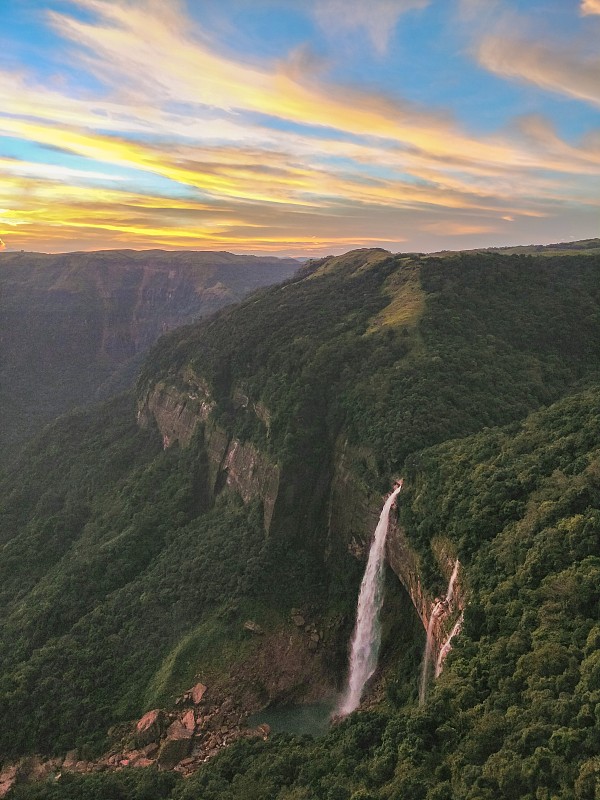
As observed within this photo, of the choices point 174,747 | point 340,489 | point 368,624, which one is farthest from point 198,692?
point 340,489

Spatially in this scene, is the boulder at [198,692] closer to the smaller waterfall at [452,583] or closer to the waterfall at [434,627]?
the waterfall at [434,627]

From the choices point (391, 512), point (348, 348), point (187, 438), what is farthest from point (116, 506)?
point (391, 512)

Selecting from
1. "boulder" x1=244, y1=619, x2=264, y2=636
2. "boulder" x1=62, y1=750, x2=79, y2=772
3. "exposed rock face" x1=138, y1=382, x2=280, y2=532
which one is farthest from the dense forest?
"exposed rock face" x1=138, y1=382, x2=280, y2=532

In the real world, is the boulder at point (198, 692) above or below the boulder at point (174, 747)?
above

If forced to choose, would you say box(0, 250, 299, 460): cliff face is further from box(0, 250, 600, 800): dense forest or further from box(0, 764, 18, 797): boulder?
box(0, 764, 18, 797): boulder

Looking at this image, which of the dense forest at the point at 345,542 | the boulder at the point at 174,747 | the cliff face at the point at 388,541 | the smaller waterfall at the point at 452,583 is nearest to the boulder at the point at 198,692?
the dense forest at the point at 345,542

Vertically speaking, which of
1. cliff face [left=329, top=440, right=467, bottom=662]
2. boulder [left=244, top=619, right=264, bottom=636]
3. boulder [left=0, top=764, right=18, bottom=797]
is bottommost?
boulder [left=0, top=764, right=18, bottom=797]

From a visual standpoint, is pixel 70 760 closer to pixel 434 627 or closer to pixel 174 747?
Result: pixel 174 747
